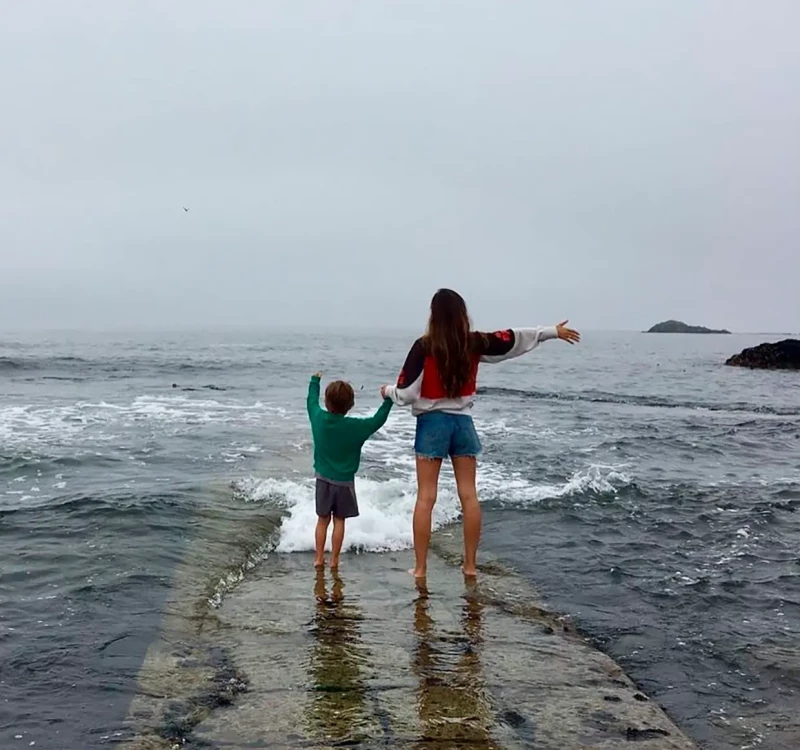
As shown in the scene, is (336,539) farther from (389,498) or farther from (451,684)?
(389,498)

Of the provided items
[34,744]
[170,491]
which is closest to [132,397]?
[170,491]

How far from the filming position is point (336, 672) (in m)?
4.14

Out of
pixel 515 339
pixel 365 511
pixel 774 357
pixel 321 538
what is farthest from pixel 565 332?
pixel 774 357

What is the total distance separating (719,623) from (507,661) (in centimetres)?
204

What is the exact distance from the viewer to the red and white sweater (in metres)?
5.38

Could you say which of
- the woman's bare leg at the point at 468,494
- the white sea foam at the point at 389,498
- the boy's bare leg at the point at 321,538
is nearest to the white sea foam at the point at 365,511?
the white sea foam at the point at 389,498

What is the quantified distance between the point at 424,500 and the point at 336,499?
2.83ft

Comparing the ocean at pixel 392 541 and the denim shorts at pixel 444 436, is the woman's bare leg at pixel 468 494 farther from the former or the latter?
the ocean at pixel 392 541

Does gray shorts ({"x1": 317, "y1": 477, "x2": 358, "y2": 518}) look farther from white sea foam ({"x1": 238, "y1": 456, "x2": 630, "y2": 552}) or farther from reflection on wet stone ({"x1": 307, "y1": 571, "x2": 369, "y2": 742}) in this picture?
white sea foam ({"x1": 238, "y1": 456, "x2": 630, "y2": 552})

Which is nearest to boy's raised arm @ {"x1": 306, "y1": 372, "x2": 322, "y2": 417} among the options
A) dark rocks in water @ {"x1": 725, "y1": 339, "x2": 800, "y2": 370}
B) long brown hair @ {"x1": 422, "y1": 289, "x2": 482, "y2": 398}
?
long brown hair @ {"x1": 422, "y1": 289, "x2": 482, "y2": 398}

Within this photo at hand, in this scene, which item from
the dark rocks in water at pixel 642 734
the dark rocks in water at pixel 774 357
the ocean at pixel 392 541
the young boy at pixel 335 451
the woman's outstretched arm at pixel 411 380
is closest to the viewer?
the dark rocks in water at pixel 642 734

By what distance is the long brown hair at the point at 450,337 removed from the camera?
17.2 feet

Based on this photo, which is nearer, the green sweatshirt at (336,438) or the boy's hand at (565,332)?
the boy's hand at (565,332)

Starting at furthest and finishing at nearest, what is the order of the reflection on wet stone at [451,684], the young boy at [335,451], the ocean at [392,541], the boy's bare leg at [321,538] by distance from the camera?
the boy's bare leg at [321,538], the young boy at [335,451], the ocean at [392,541], the reflection on wet stone at [451,684]
